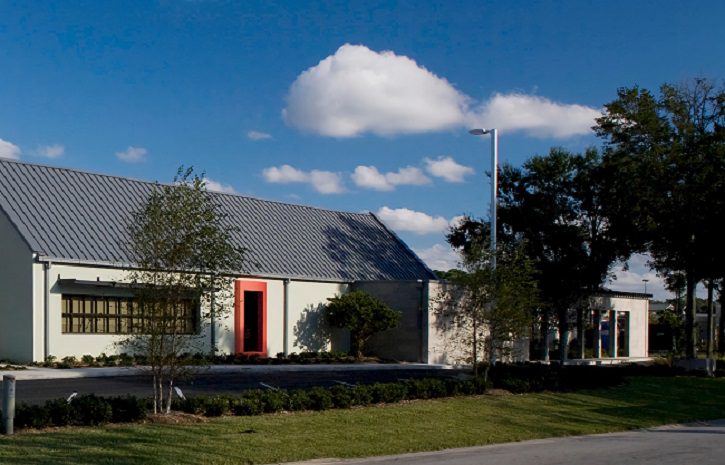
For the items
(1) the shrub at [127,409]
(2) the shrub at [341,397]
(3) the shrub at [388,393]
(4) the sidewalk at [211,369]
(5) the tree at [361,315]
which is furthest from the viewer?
(5) the tree at [361,315]

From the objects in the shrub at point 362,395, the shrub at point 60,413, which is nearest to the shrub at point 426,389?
the shrub at point 362,395

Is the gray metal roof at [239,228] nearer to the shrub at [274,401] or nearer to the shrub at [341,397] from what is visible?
the shrub at [341,397]

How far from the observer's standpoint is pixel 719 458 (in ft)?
46.3

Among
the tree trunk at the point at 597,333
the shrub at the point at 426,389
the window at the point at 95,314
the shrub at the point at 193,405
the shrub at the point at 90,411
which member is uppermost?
the window at the point at 95,314

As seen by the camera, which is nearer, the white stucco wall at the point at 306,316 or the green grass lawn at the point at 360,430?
the green grass lawn at the point at 360,430

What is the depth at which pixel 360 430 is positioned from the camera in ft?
51.5

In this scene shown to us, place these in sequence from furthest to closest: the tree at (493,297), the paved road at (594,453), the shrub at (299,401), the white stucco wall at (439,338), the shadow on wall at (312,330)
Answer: the shadow on wall at (312,330)
the white stucco wall at (439,338)
the tree at (493,297)
the shrub at (299,401)
the paved road at (594,453)

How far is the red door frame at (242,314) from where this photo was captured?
30547mm

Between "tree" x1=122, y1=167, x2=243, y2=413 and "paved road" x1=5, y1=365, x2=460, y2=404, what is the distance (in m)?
1.48

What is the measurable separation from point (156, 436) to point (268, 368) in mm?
13136

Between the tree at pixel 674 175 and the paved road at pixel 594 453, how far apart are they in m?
14.6

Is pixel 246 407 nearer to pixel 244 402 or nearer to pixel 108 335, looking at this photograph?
pixel 244 402

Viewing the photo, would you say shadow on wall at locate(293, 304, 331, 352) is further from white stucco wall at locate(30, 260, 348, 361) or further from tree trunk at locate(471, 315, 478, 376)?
tree trunk at locate(471, 315, 478, 376)

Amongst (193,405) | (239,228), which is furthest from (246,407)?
(239,228)
